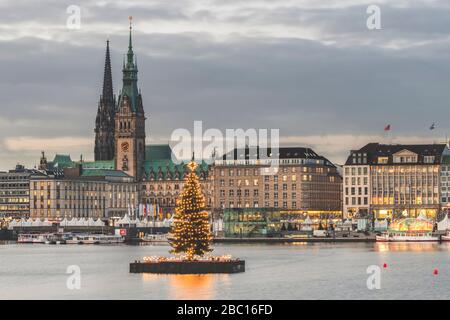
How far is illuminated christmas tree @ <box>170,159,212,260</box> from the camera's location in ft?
259

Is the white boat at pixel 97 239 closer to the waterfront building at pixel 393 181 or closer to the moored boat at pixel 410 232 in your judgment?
the moored boat at pixel 410 232

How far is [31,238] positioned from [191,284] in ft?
367

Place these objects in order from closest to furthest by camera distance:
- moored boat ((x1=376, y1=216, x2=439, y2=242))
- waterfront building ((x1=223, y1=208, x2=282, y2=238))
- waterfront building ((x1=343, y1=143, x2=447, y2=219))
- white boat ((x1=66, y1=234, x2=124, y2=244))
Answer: moored boat ((x1=376, y1=216, x2=439, y2=242)) → white boat ((x1=66, y1=234, x2=124, y2=244)) → waterfront building ((x1=223, y1=208, x2=282, y2=238)) → waterfront building ((x1=343, y1=143, x2=447, y2=219))

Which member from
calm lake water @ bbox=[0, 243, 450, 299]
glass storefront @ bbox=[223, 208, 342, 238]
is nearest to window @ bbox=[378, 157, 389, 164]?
glass storefront @ bbox=[223, 208, 342, 238]

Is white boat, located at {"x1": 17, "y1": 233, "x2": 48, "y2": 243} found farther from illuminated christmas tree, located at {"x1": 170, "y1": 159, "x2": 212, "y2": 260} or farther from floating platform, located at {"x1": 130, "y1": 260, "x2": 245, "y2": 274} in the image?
illuminated christmas tree, located at {"x1": 170, "y1": 159, "x2": 212, "y2": 260}

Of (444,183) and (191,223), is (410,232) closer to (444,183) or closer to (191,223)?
(444,183)

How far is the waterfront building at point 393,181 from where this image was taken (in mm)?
191000

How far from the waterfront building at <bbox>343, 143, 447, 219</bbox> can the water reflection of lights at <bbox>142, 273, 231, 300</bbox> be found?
113 metres

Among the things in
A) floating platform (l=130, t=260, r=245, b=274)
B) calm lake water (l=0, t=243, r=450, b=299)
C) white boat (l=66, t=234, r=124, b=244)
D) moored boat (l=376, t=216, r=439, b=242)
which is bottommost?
calm lake water (l=0, t=243, r=450, b=299)

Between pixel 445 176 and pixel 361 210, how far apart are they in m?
12.7

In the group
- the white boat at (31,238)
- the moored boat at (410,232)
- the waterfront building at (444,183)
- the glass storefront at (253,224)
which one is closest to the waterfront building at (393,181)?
the waterfront building at (444,183)

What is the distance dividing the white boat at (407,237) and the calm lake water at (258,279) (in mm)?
35650

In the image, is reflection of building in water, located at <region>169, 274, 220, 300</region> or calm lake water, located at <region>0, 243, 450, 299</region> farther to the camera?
calm lake water, located at <region>0, 243, 450, 299</region>
